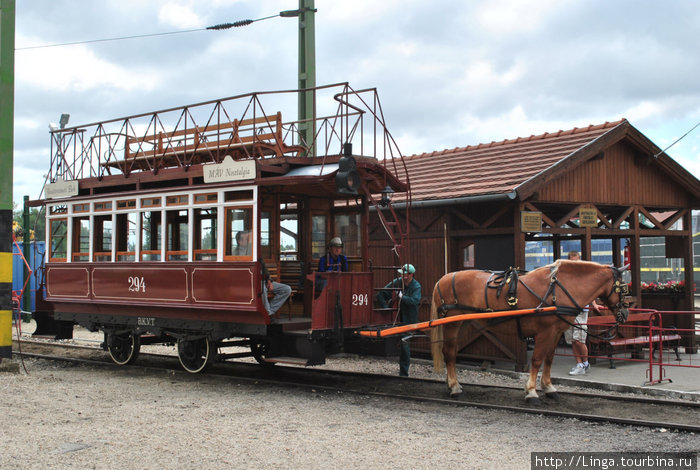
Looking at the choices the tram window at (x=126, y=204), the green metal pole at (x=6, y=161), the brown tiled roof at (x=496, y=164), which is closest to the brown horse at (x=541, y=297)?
the brown tiled roof at (x=496, y=164)

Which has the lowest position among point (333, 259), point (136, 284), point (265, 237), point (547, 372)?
point (547, 372)

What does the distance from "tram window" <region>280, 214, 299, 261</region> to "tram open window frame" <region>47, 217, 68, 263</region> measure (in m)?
4.40

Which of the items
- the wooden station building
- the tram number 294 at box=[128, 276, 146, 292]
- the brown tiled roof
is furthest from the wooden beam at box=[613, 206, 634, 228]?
the tram number 294 at box=[128, 276, 146, 292]

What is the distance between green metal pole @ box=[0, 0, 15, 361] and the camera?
1202 centimetres

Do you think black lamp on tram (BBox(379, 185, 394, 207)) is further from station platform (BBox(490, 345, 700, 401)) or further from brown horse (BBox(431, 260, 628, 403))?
station platform (BBox(490, 345, 700, 401))

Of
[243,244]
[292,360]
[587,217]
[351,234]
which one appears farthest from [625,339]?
[243,244]

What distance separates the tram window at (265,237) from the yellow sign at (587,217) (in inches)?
224

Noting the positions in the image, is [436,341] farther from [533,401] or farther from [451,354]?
[533,401]

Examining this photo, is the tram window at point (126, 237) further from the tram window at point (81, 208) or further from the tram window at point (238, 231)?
the tram window at point (238, 231)

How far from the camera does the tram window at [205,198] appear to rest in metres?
10.6

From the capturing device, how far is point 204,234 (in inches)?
431

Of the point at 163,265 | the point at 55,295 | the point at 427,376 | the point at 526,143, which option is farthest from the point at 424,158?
the point at 55,295

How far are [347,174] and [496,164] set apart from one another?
515 centimetres

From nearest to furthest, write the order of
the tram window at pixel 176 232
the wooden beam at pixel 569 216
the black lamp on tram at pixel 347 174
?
the black lamp on tram at pixel 347 174
the tram window at pixel 176 232
the wooden beam at pixel 569 216
